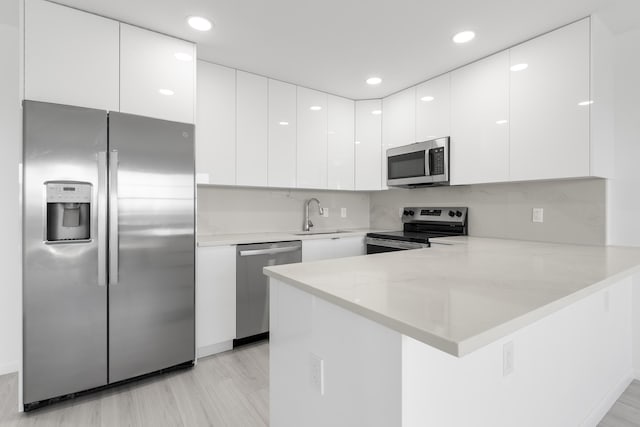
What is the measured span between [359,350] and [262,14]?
2.09 m

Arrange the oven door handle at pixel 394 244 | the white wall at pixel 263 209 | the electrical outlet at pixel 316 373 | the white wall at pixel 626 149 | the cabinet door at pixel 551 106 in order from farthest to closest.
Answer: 1. the white wall at pixel 263 209
2. the oven door handle at pixel 394 244
3. the white wall at pixel 626 149
4. the cabinet door at pixel 551 106
5. the electrical outlet at pixel 316 373

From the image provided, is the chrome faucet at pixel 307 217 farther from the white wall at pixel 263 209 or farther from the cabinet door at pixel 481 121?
the cabinet door at pixel 481 121

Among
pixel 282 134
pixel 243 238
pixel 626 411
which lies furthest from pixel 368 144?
pixel 626 411

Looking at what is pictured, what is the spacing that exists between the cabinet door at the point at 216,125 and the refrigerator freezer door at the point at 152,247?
39 cm

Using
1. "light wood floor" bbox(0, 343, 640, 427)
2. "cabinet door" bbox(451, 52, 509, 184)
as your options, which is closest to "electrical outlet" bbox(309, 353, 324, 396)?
"light wood floor" bbox(0, 343, 640, 427)

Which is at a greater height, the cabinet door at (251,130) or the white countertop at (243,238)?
the cabinet door at (251,130)

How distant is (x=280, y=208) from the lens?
11.4ft

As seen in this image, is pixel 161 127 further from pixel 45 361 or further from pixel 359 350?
pixel 359 350

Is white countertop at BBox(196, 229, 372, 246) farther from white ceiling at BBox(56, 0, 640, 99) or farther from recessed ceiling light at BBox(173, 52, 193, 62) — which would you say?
white ceiling at BBox(56, 0, 640, 99)

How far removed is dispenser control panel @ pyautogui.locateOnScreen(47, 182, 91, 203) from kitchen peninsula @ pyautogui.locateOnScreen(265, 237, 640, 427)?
1373 mm

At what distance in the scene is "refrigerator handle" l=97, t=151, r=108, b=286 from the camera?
76.3 inches

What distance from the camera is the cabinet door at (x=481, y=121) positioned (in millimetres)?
2488

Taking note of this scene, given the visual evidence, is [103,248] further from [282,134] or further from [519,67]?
[519,67]

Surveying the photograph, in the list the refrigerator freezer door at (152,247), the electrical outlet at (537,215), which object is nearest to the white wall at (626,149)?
the electrical outlet at (537,215)
